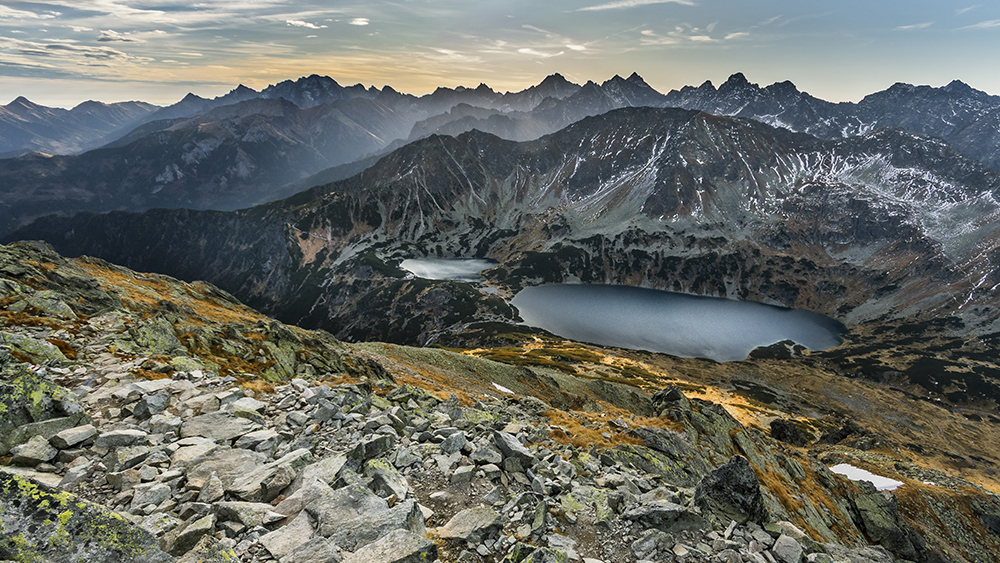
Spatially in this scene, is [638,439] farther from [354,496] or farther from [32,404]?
[32,404]

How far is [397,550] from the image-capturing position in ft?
28.8

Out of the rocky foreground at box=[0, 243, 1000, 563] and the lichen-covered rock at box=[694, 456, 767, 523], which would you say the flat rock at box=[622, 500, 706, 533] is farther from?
the lichen-covered rock at box=[694, 456, 767, 523]

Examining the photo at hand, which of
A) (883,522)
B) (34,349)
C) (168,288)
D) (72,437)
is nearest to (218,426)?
(72,437)

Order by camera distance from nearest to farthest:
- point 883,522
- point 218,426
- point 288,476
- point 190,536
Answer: point 190,536 < point 288,476 < point 218,426 < point 883,522

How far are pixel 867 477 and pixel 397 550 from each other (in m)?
70.9

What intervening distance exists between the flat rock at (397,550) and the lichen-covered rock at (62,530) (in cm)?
342

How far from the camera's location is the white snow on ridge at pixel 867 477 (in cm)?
4918

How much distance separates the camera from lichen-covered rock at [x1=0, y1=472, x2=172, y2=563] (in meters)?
6.21

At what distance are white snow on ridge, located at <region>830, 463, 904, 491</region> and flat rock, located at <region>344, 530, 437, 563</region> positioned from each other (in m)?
61.6

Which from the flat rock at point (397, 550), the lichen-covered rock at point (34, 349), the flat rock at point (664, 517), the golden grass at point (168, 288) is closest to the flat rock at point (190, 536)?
the flat rock at point (397, 550)

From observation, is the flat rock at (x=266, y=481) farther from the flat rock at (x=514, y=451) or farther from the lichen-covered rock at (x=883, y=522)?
the lichen-covered rock at (x=883, y=522)

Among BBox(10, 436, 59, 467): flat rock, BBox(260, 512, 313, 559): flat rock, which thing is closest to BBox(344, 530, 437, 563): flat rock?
BBox(260, 512, 313, 559): flat rock

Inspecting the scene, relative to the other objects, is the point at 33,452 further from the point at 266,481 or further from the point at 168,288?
the point at 168,288

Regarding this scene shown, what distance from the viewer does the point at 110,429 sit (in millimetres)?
11641
